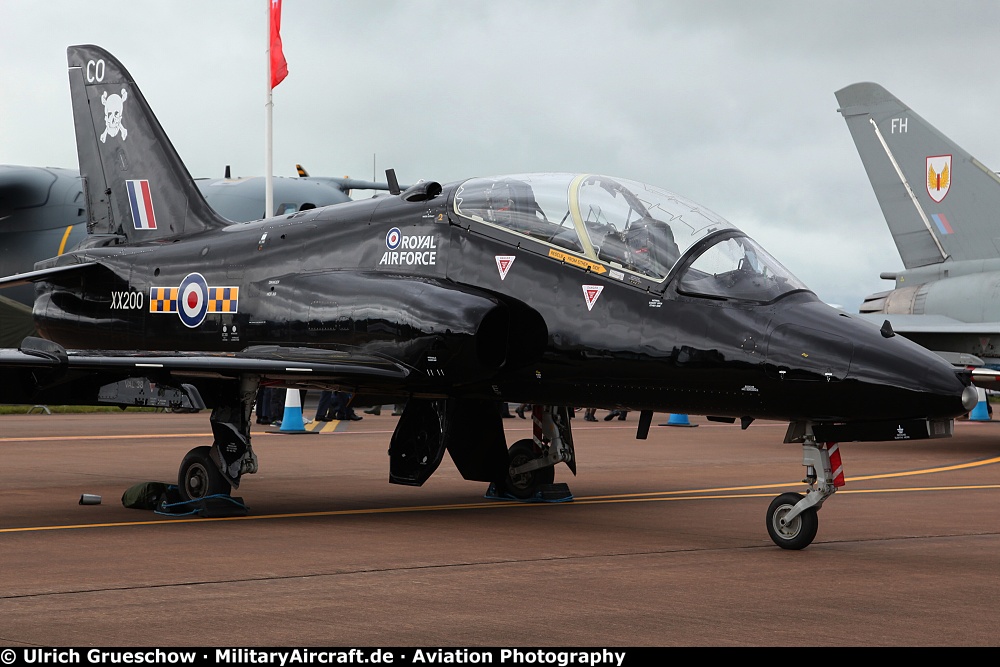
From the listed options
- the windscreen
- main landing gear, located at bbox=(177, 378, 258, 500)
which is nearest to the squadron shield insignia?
the windscreen

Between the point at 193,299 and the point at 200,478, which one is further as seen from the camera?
the point at 193,299

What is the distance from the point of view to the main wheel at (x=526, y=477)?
1130 cm

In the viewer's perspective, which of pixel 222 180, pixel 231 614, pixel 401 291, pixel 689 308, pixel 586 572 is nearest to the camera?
pixel 231 614

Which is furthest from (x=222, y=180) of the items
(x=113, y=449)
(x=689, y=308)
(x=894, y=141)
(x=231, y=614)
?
(x=231, y=614)

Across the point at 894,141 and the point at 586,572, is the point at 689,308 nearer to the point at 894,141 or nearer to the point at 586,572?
the point at 586,572

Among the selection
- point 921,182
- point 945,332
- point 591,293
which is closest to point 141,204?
point 591,293

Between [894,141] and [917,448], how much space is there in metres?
5.21

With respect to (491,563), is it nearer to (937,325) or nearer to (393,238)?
(393,238)

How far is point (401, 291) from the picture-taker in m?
9.61

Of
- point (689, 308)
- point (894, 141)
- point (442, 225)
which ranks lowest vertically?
point (689, 308)

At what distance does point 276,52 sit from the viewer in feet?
71.3

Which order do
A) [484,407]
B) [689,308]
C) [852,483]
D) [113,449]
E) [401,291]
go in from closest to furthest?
[689,308] → [401,291] → [484,407] → [852,483] → [113,449]
